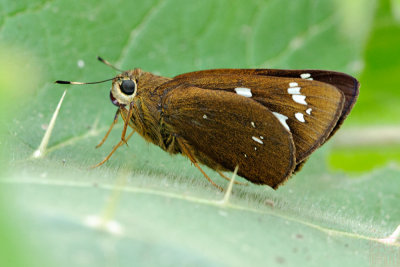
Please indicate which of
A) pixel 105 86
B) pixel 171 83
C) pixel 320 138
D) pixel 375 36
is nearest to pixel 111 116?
pixel 105 86

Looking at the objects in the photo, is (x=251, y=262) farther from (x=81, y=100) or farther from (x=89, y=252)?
(x=81, y=100)

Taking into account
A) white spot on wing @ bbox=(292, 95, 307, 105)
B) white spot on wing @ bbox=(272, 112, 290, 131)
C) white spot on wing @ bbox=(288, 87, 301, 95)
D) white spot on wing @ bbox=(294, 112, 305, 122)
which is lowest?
white spot on wing @ bbox=(272, 112, 290, 131)

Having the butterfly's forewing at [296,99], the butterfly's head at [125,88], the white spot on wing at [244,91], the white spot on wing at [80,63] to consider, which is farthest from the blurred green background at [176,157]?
the white spot on wing at [244,91]

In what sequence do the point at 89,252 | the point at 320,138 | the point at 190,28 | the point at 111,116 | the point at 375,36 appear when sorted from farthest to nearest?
the point at 375,36
the point at 190,28
the point at 111,116
the point at 320,138
the point at 89,252

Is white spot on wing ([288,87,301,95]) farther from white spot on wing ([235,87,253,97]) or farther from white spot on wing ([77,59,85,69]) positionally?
white spot on wing ([77,59,85,69])

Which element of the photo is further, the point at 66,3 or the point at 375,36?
the point at 375,36

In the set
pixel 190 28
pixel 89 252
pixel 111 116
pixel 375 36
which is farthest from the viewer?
pixel 375 36

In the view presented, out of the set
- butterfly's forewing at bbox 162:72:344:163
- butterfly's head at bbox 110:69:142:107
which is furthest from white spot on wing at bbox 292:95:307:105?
butterfly's head at bbox 110:69:142:107

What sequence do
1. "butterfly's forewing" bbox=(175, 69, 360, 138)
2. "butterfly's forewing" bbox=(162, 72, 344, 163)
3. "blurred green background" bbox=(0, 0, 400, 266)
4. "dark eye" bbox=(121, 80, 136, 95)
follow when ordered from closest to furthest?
"blurred green background" bbox=(0, 0, 400, 266)
"butterfly's forewing" bbox=(162, 72, 344, 163)
"butterfly's forewing" bbox=(175, 69, 360, 138)
"dark eye" bbox=(121, 80, 136, 95)

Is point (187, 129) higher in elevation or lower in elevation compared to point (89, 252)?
lower
